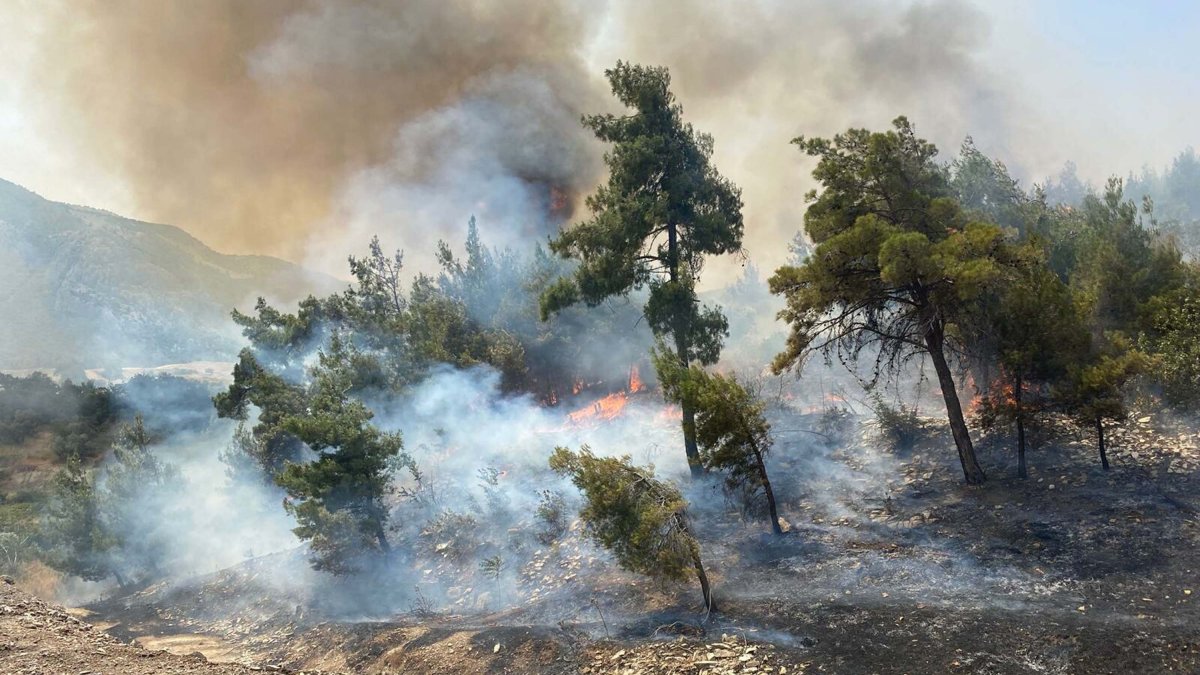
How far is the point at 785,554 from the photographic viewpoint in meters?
14.1

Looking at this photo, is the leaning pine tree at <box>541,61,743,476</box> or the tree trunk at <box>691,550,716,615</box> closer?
the tree trunk at <box>691,550,716,615</box>

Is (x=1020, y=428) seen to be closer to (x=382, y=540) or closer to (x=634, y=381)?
(x=382, y=540)

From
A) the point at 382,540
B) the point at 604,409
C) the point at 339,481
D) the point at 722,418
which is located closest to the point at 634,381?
the point at 604,409

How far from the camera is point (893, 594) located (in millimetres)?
11141

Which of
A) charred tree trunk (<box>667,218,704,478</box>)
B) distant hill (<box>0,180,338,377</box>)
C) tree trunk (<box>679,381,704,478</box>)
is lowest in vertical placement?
tree trunk (<box>679,381,704,478</box>)

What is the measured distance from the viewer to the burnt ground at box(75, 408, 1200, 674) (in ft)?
29.4

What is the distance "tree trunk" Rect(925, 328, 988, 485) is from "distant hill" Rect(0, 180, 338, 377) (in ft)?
299

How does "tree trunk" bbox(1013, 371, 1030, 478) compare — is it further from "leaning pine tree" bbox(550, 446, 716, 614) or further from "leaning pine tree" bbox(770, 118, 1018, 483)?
"leaning pine tree" bbox(550, 446, 716, 614)

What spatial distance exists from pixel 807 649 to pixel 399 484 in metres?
19.5

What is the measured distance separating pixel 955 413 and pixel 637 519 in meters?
10.0

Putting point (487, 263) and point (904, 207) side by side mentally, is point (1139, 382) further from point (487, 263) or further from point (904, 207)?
point (487, 263)

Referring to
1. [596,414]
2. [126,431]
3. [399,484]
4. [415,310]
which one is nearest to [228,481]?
[126,431]

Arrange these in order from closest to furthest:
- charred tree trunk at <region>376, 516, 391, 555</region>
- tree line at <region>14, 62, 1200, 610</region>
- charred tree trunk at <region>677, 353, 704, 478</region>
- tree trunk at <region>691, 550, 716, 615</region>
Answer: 1. tree trunk at <region>691, 550, 716, 615</region>
2. tree line at <region>14, 62, 1200, 610</region>
3. charred tree trunk at <region>677, 353, 704, 478</region>
4. charred tree trunk at <region>376, 516, 391, 555</region>

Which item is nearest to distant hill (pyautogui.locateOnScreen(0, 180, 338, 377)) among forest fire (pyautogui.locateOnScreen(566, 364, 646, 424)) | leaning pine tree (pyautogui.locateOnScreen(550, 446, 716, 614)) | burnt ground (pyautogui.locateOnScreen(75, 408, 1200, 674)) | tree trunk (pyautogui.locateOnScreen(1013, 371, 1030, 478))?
forest fire (pyautogui.locateOnScreen(566, 364, 646, 424))
